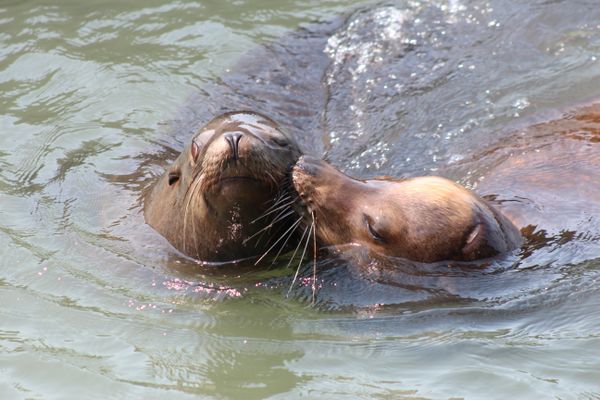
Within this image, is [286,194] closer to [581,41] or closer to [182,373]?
[182,373]

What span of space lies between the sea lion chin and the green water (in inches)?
12.5

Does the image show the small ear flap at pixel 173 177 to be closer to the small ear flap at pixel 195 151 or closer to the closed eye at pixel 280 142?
the small ear flap at pixel 195 151

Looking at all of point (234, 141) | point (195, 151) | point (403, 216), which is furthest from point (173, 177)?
point (403, 216)

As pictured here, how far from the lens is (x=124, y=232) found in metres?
6.48

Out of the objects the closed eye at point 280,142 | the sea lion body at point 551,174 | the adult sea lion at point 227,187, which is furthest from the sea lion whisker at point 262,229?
the sea lion body at point 551,174

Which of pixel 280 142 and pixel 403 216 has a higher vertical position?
pixel 280 142

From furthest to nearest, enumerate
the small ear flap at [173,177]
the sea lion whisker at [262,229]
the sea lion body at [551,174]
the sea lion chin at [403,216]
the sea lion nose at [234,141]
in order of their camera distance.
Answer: the small ear flap at [173,177] < the sea lion body at [551,174] < the sea lion whisker at [262,229] < the sea lion chin at [403,216] < the sea lion nose at [234,141]

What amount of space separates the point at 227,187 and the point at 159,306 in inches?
28.7

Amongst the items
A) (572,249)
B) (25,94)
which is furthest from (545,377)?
(25,94)

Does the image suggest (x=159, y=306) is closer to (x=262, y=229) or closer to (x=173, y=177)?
(x=262, y=229)

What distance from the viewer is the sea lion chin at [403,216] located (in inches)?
218

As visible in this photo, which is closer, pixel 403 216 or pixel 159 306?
pixel 159 306

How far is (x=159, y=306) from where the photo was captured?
5527 mm

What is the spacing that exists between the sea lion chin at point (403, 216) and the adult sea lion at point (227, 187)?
0.65 feet
